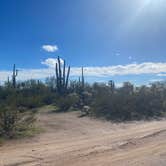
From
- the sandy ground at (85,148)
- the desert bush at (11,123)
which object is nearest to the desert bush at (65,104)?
the sandy ground at (85,148)

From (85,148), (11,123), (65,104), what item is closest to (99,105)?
(65,104)

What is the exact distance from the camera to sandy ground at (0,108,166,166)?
32.9 feet

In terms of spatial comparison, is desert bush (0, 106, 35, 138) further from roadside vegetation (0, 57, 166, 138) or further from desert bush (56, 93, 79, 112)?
desert bush (56, 93, 79, 112)

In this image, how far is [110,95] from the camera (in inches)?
1064

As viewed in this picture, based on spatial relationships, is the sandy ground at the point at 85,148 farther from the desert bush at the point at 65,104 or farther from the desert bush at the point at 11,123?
the desert bush at the point at 65,104

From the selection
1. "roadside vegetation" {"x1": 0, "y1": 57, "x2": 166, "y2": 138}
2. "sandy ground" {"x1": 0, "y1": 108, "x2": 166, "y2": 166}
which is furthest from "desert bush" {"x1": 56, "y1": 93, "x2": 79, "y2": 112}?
"sandy ground" {"x1": 0, "y1": 108, "x2": 166, "y2": 166}

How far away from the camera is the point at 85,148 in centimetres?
1224

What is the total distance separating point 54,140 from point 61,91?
24.4m

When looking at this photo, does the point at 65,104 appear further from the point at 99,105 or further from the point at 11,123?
the point at 11,123

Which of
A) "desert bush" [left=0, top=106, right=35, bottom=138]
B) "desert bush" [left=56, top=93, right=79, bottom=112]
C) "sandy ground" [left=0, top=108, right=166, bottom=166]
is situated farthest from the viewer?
"desert bush" [left=56, top=93, right=79, bottom=112]

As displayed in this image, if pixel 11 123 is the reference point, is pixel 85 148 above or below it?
below

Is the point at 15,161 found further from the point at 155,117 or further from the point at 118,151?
the point at 155,117

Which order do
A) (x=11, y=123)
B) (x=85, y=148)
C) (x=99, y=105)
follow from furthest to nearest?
(x=99, y=105)
(x=11, y=123)
(x=85, y=148)

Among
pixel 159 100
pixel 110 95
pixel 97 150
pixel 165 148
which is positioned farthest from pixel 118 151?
pixel 159 100
